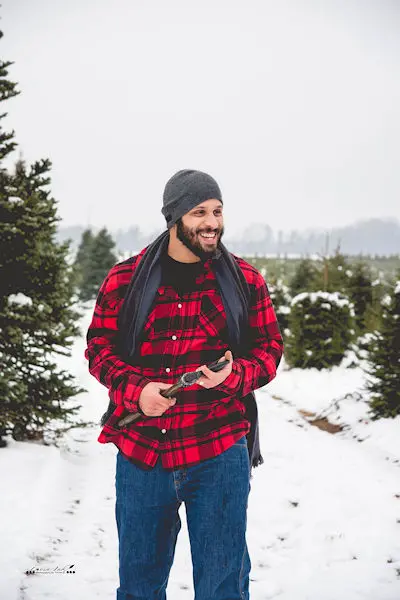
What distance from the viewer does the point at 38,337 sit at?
19.7 ft

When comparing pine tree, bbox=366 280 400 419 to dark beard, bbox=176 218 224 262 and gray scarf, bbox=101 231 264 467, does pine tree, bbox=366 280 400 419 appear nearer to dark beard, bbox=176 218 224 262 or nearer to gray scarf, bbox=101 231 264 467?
gray scarf, bbox=101 231 264 467

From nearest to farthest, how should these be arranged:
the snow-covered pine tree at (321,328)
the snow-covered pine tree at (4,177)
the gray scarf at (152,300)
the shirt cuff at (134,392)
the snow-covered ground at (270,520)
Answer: the shirt cuff at (134,392) < the gray scarf at (152,300) < the snow-covered ground at (270,520) < the snow-covered pine tree at (4,177) < the snow-covered pine tree at (321,328)

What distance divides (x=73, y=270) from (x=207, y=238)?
16.1 feet

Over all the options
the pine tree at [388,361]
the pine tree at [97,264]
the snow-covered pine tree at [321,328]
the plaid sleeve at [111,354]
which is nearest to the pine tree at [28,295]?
the plaid sleeve at [111,354]

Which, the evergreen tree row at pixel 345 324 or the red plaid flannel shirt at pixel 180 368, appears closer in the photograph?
the red plaid flannel shirt at pixel 180 368

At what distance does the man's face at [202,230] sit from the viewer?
2252 mm

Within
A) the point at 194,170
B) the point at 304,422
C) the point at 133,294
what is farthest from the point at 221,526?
the point at 304,422

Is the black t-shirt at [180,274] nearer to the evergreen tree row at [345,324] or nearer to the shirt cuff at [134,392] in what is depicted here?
the shirt cuff at [134,392]

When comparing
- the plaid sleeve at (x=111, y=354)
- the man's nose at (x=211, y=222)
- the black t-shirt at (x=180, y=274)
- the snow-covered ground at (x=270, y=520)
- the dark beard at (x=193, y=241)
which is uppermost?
the man's nose at (x=211, y=222)

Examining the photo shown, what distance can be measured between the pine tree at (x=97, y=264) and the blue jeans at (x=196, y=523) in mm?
33525

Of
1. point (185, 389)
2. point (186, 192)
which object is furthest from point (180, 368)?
point (186, 192)

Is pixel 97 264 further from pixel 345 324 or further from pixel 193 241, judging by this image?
pixel 193 241

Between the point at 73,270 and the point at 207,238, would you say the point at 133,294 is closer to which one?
the point at 207,238

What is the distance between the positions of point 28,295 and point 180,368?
4.29m
